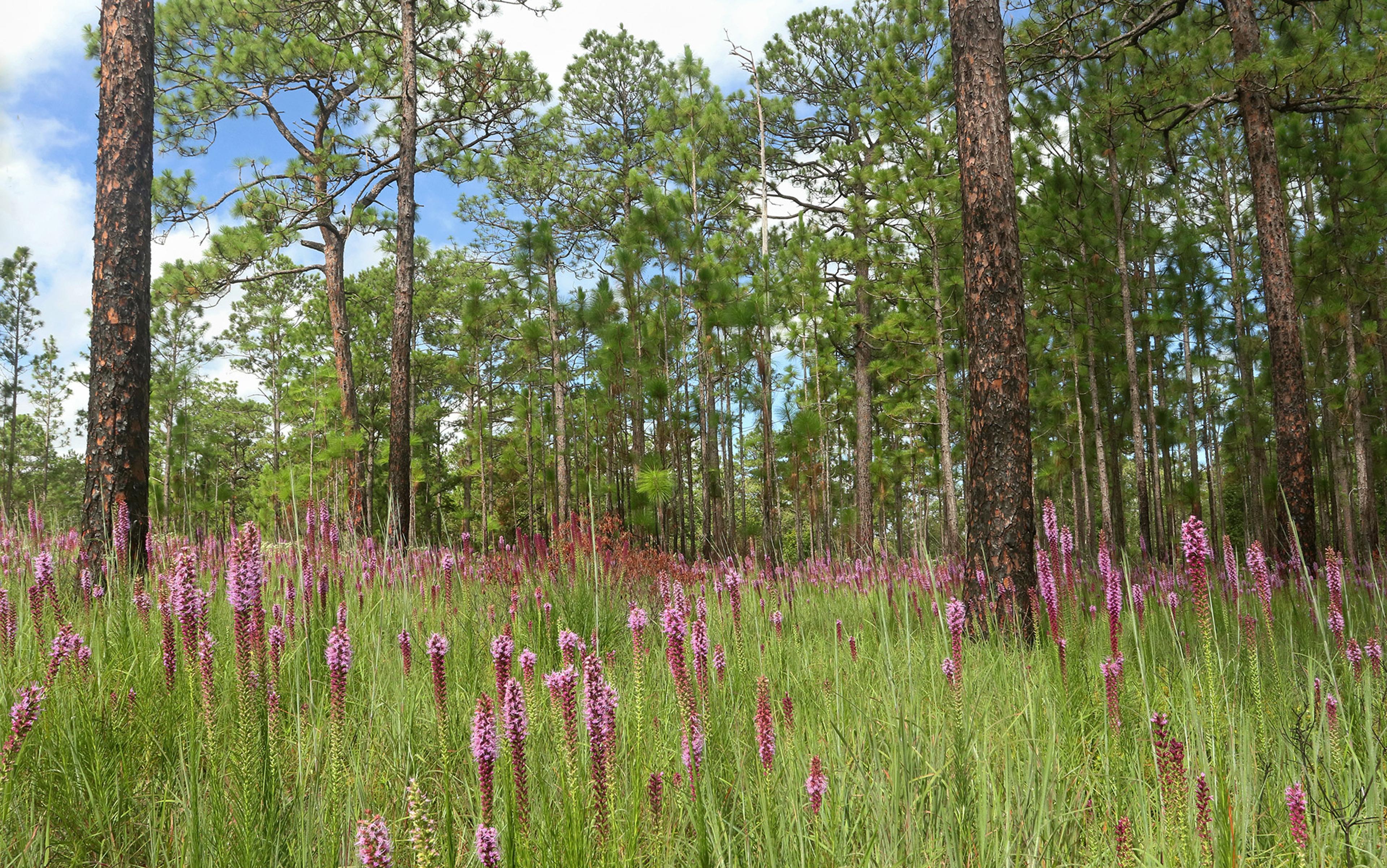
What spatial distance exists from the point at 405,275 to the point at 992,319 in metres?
9.61

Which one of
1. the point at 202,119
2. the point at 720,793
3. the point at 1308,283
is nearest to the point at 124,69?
the point at 720,793

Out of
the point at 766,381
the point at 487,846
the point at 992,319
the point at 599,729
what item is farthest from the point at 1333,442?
the point at 487,846

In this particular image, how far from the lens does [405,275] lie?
36.9 feet

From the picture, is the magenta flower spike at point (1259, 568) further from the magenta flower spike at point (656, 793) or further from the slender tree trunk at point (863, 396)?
the slender tree trunk at point (863, 396)

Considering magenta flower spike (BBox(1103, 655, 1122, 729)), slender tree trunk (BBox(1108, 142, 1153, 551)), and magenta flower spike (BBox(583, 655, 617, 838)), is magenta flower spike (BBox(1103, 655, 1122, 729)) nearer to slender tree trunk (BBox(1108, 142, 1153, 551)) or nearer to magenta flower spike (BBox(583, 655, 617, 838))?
magenta flower spike (BBox(583, 655, 617, 838))

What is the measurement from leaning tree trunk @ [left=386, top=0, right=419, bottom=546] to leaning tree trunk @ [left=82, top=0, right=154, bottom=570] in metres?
5.36

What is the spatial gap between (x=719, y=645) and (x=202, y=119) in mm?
17122

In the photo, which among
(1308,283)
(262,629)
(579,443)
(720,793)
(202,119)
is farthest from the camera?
(579,443)

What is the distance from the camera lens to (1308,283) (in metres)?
13.1

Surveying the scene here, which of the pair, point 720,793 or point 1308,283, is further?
point 1308,283

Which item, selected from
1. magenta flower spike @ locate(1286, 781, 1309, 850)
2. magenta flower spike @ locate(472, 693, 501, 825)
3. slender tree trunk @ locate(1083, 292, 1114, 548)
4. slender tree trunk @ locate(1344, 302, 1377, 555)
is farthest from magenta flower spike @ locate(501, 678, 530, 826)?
slender tree trunk @ locate(1344, 302, 1377, 555)

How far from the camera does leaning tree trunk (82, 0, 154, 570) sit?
5.03 metres

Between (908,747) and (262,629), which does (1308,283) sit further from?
(262,629)

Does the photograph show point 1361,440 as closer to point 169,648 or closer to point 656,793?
point 656,793
